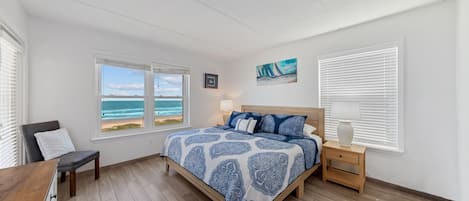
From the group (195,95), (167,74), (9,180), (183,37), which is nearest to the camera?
(9,180)

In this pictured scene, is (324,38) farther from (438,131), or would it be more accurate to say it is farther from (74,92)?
(74,92)

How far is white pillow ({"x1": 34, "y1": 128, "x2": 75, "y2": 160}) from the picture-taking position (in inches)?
83.0

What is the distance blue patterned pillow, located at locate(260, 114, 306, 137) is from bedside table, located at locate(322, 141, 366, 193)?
0.45m

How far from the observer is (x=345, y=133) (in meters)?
2.37

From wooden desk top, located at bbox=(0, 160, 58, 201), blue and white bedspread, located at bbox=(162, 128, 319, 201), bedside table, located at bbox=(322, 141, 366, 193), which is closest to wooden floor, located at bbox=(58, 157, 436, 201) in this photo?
bedside table, located at bbox=(322, 141, 366, 193)

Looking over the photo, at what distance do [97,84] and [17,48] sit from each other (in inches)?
39.7

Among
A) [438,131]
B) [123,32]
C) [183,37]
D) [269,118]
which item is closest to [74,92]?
[123,32]

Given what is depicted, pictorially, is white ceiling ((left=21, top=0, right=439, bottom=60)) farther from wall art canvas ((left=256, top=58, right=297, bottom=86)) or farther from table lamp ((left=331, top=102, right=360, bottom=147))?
table lamp ((left=331, top=102, right=360, bottom=147))

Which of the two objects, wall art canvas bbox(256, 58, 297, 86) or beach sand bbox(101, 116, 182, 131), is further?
wall art canvas bbox(256, 58, 297, 86)

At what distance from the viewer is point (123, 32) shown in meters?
2.85

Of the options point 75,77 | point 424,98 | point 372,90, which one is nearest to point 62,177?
point 75,77

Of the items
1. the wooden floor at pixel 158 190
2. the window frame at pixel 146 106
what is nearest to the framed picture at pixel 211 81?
the window frame at pixel 146 106

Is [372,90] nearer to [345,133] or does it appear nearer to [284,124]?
[345,133]

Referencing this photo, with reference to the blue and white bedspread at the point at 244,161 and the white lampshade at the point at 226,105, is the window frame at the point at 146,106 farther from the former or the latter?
the blue and white bedspread at the point at 244,161
